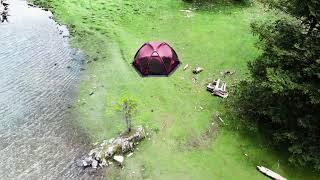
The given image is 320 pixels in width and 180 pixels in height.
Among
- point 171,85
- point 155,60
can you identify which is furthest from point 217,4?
point 171,85

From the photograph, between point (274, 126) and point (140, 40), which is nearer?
point (274, 126)


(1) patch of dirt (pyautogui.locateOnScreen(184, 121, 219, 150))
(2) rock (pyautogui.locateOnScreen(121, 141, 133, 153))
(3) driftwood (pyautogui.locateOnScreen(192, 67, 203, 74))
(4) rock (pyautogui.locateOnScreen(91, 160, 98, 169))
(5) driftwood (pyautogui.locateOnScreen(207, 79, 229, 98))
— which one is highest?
(3) driftwood (pyautogui.locateOnScreen(192, 67, 203, 74))

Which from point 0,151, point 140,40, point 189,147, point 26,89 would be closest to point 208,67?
point 140,40

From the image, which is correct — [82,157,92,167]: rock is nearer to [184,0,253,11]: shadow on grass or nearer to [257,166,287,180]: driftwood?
[257,166,287,180]: driftwood

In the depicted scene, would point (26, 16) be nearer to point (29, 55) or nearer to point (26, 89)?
point (29, 55)

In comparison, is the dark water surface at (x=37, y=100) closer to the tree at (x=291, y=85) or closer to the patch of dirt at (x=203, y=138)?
the patch of dirt at (x=203, y=138)

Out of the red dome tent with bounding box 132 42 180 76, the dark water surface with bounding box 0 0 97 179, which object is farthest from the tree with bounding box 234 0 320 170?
the dark water surface with bounding box 0 0 97 179
